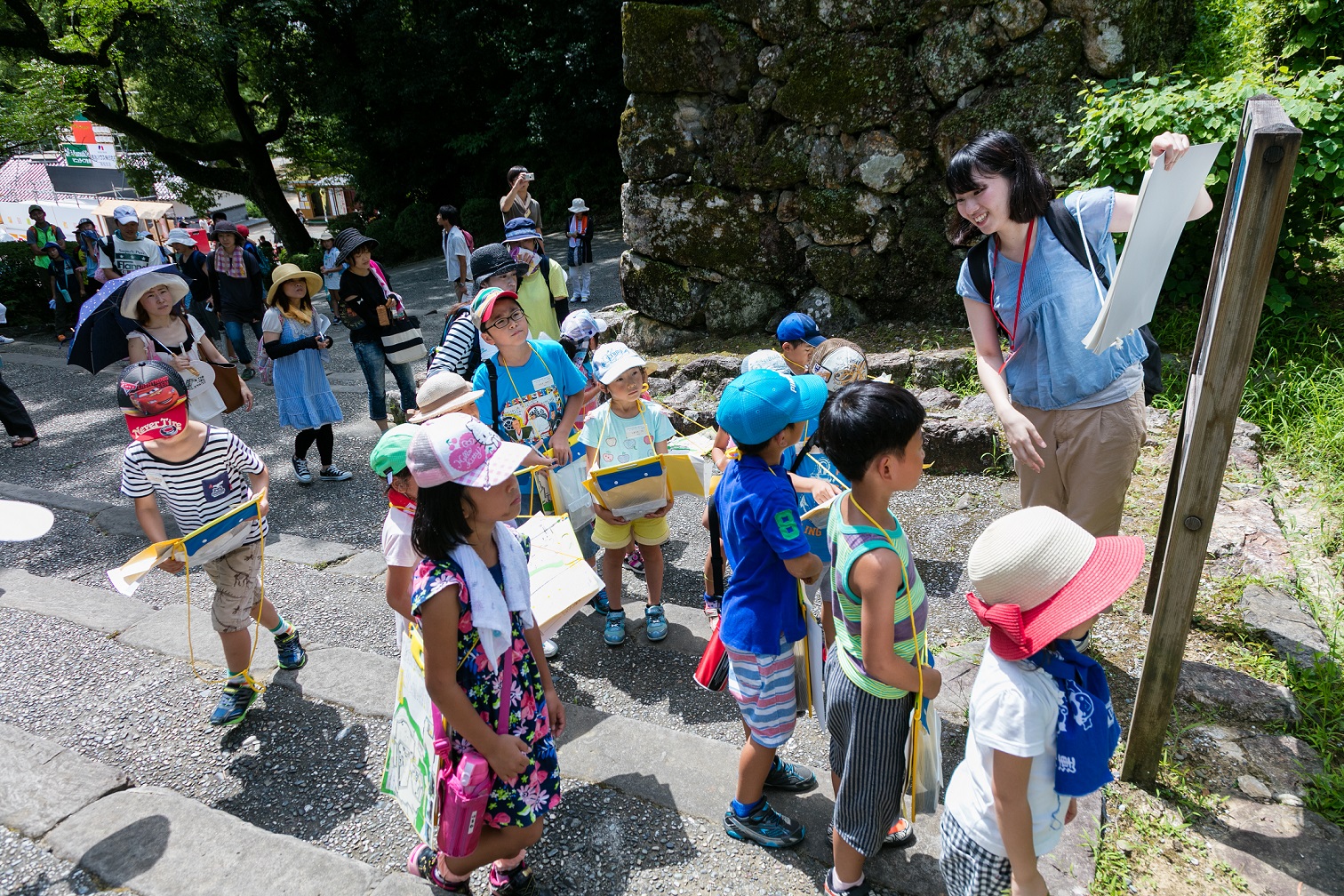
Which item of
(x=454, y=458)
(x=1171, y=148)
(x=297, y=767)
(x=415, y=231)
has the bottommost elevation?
(x=297, y=767)

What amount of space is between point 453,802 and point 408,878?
0.47 m

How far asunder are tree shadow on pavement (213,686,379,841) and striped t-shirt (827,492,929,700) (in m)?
1.87

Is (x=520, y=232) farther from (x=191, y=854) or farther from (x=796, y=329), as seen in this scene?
(x=191, y=854)

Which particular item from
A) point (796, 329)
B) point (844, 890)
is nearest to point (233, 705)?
point (844, 890)

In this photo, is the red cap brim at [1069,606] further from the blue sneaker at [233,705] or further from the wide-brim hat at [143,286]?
the wide-brim hat at [143,286]

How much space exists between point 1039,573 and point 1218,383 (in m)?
1.09

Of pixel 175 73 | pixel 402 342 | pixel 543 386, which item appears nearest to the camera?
pixel 543 386

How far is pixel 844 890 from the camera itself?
2.16 m

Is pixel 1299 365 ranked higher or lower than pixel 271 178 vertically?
lower

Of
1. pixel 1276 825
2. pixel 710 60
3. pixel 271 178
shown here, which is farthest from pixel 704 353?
pixel 271 178

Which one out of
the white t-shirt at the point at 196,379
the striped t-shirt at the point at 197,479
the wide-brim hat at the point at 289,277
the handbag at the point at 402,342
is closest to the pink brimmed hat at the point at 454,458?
the striped t-shirt at the point at 197,479

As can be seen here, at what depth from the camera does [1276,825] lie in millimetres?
2326

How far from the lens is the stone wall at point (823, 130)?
20.2ft

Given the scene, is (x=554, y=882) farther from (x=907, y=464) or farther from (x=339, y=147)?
(x=339, y=147)
